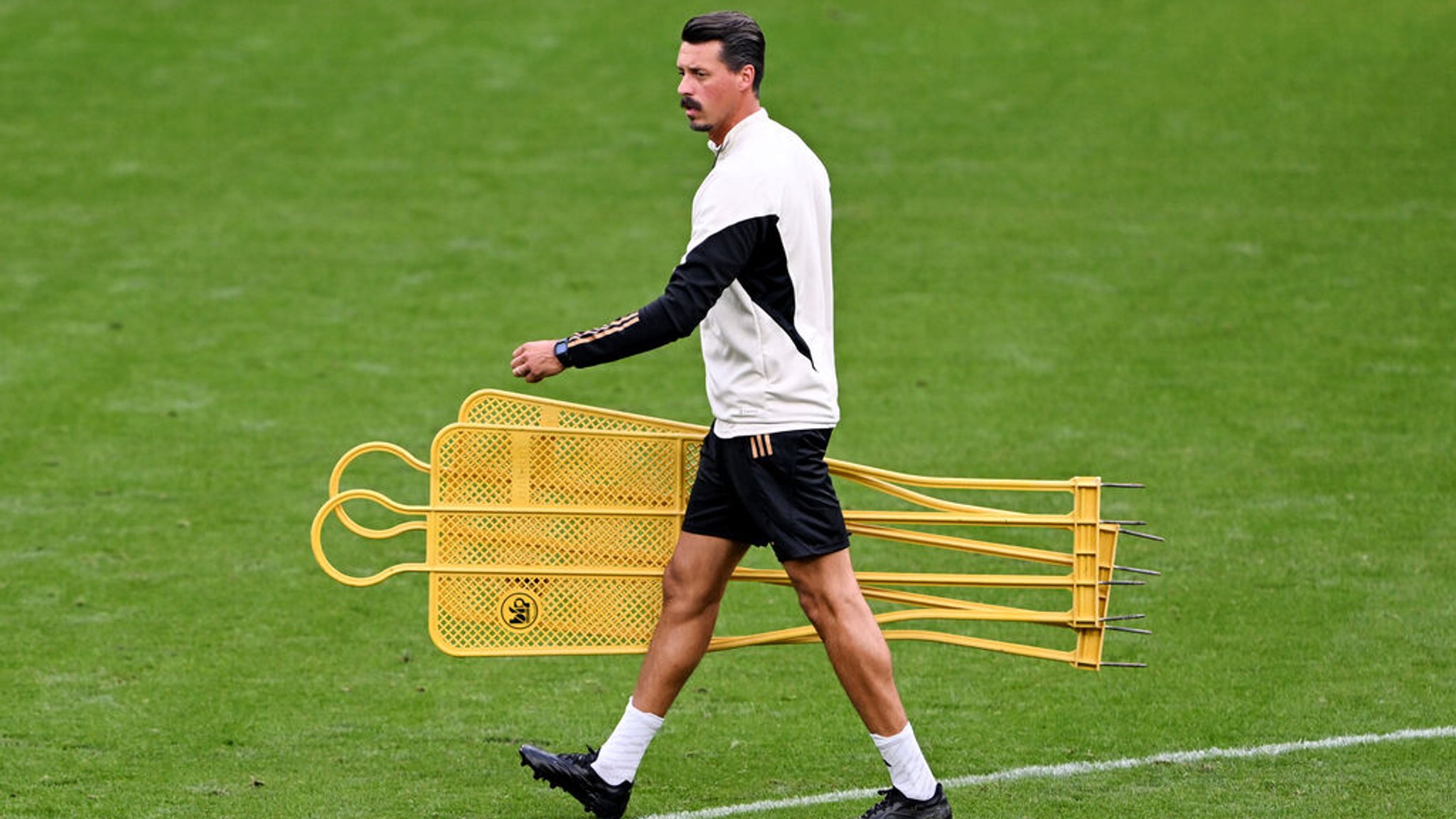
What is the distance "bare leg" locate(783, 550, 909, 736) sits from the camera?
5125 mm

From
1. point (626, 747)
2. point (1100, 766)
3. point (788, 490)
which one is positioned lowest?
point (1100, 766)

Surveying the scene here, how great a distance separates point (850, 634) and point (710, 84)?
60.2 inches

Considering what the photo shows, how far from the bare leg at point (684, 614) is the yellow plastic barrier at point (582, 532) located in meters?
0.22

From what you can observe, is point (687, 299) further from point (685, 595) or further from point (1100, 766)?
point (1100, 766)

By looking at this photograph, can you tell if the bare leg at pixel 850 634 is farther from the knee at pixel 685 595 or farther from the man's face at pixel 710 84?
the man's face at pixel 710 84

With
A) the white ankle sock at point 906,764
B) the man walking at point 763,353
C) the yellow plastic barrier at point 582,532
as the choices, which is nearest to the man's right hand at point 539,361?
the man walking at point 763,353

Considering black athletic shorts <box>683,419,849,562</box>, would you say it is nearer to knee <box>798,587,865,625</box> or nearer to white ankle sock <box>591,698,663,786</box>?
knee <box>798,587,865,625</box>

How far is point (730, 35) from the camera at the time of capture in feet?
16.5

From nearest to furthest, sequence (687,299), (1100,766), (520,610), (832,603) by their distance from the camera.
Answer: (687,299), (832,603), (520,610), (1100,766)

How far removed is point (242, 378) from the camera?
447 inches

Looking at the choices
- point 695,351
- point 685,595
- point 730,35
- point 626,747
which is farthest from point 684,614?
Answer: point 695,351

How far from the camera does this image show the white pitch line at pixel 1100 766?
5.58 m

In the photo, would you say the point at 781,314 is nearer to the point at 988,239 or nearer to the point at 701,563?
the point at 701,563

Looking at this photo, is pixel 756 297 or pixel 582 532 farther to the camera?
pixel 582 532
